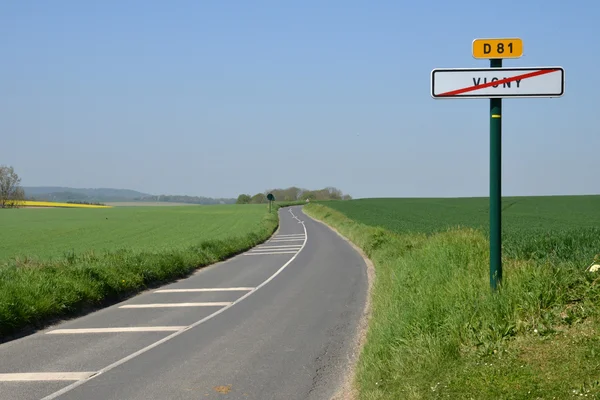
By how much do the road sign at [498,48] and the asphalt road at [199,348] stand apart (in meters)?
4.08

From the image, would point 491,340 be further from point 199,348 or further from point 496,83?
point 199,348

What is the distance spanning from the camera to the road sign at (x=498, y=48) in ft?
24.2

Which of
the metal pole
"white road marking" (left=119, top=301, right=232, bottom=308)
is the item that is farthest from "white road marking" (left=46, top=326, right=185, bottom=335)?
the metal pole

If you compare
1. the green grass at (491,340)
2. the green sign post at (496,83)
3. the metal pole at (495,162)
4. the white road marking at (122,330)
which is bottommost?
the white road marking at (122,330)

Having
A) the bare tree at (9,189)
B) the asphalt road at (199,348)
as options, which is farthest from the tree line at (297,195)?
the asphalt road at (199,348)

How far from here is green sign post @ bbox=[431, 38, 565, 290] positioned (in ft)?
24.0

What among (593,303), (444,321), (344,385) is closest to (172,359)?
(344,385)

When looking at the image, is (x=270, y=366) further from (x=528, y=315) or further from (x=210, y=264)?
(x=210, y=264)

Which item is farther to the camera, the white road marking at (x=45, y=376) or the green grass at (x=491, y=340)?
the white road marking at (x=45, y=376)

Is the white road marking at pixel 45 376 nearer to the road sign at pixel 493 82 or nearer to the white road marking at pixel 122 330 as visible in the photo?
the white road marking at pixel 122 330

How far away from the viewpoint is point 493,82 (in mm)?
7395

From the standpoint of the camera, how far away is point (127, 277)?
17.6 meters

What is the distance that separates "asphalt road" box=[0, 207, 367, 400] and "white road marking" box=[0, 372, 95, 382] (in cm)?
1

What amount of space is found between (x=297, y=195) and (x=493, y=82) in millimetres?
181251
